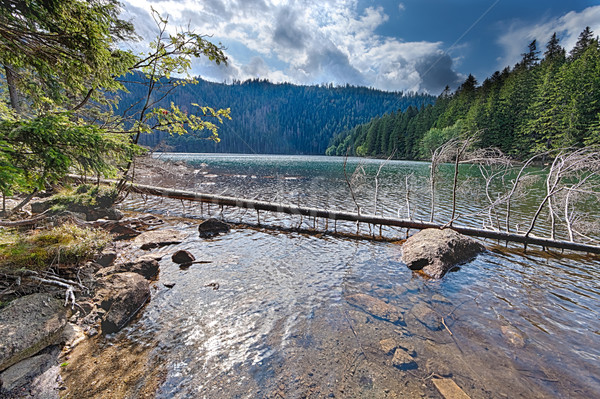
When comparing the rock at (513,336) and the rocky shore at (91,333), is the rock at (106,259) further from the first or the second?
the rock at (513,336)

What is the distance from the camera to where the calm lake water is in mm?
3545

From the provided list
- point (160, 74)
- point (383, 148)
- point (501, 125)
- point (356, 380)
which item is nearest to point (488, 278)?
point (356, 380)

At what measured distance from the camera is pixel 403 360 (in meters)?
3.96

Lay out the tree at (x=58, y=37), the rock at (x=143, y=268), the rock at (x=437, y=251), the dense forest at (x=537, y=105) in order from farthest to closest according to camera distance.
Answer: the dense forest at (x=537, y=105) < the rock at (x=437, y=251) < the rock at (x=143, y=268) < the tree at (x=58, y=37)

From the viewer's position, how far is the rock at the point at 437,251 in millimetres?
7449

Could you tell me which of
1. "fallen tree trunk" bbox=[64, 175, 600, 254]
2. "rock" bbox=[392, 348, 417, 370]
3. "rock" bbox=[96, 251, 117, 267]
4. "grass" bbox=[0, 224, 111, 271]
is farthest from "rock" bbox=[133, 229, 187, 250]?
"rock" bbox=[392, 348, 417, 370]

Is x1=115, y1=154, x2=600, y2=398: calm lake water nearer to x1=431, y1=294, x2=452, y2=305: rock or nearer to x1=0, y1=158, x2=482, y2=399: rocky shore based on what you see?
x1=431, y1=294, x2=452, y2=305: rock

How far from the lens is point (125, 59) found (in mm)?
4785

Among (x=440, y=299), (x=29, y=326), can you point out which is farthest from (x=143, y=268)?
(x=440, y=299)

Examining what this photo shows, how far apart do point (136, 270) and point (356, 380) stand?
6146mm

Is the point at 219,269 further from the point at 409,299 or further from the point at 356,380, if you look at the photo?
the point at 409,299

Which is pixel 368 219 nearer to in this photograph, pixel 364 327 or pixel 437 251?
pixel 437 251


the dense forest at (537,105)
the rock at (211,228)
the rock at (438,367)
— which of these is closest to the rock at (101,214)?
the rock at (211,228)

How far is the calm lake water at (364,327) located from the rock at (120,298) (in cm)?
33
